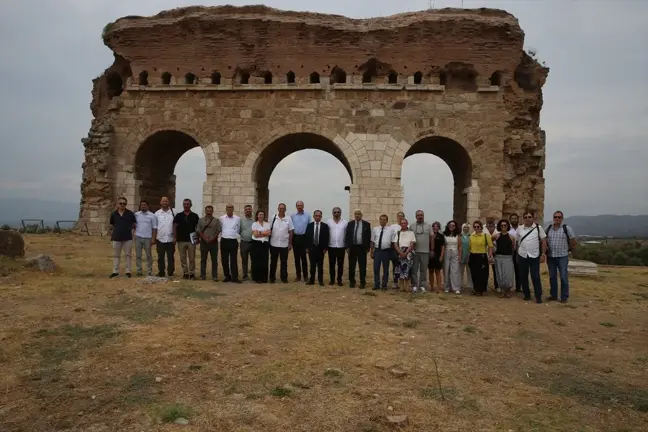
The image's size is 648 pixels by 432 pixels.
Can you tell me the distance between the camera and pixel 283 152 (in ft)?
61.1

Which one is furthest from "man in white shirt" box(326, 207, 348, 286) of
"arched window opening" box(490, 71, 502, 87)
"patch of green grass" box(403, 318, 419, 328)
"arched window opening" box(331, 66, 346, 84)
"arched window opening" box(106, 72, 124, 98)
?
"arched window opening" box(106, 72, 124, 98)

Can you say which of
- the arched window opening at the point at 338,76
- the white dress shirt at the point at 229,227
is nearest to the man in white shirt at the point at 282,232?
the white dress shirt at the point at 229,227

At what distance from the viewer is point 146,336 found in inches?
227

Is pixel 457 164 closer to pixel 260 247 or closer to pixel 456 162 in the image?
pixel 456 162

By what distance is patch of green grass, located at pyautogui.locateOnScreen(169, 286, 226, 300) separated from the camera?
8188mm

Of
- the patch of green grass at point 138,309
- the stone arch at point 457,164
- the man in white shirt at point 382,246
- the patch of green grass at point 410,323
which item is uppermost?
the stone arch at point 457,164

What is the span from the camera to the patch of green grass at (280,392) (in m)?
4.22

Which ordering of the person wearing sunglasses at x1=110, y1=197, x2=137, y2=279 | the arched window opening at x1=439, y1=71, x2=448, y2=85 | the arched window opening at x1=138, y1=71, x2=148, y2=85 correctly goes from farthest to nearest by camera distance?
the arched window opening at x1=138, y1=71, x2=148, y2=85 < the arched window opening at x1=439, y1=71, x2=448, y2=85 < the person wearing sunglasses at x1=110, y1=197, x2=137, y2=279

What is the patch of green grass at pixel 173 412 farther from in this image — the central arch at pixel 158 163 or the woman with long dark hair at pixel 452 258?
the central arch at pixel 158 163

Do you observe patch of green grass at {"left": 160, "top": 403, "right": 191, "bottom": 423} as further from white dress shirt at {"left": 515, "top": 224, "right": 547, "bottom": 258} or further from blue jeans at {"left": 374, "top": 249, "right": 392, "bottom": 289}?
white dress shirt at {"left": 515, "top": 224, "right": 547, "bottom": 258}

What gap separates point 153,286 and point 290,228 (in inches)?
108

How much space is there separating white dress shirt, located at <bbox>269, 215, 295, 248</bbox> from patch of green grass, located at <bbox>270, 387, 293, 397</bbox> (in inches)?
221

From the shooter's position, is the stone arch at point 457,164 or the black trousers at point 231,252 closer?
the black trousers at point 231,252

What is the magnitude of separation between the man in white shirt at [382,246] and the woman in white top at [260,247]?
6.81 ft
